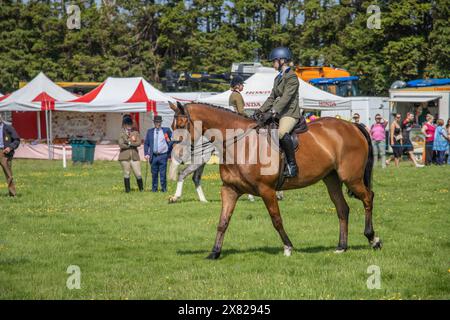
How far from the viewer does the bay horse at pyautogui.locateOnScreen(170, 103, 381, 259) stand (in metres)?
10.2

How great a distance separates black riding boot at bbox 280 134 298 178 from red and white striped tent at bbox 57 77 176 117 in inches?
856

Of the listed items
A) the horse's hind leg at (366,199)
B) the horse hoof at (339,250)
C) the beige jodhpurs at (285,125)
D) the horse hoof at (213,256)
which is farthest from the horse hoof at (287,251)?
the beige jodhpurs at (285,125)

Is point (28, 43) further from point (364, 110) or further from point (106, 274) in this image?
point (106, 274)

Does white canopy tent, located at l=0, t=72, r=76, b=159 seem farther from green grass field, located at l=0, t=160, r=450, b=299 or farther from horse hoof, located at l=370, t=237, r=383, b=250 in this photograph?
horse hoof, located at l=370, t=237, r=383, b=250

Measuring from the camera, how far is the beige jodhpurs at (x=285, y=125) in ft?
34.4

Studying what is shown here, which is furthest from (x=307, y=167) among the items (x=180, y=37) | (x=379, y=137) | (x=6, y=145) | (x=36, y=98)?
(x=180, y=37)

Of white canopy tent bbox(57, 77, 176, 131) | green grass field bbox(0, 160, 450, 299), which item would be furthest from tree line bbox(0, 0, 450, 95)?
green grass field bbox(0, 160, 450, 299)

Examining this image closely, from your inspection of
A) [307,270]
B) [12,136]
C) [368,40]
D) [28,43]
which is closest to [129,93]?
[12,136]

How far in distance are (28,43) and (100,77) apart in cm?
660

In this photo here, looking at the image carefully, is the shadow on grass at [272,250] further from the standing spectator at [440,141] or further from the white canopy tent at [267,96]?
the standing spectator at [440,141]

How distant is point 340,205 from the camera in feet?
37.2

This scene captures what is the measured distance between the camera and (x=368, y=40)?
45250mm

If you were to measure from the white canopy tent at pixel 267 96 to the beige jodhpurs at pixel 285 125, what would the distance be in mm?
17350

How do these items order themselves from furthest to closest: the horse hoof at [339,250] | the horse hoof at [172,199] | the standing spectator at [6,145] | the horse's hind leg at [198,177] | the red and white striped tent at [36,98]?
the red and white striped tent at [36,98], the standing spectator at [6,145], the horse hoof at [172,199], the horse's hind leg at [198,177], the horse hoof at [339,250]
